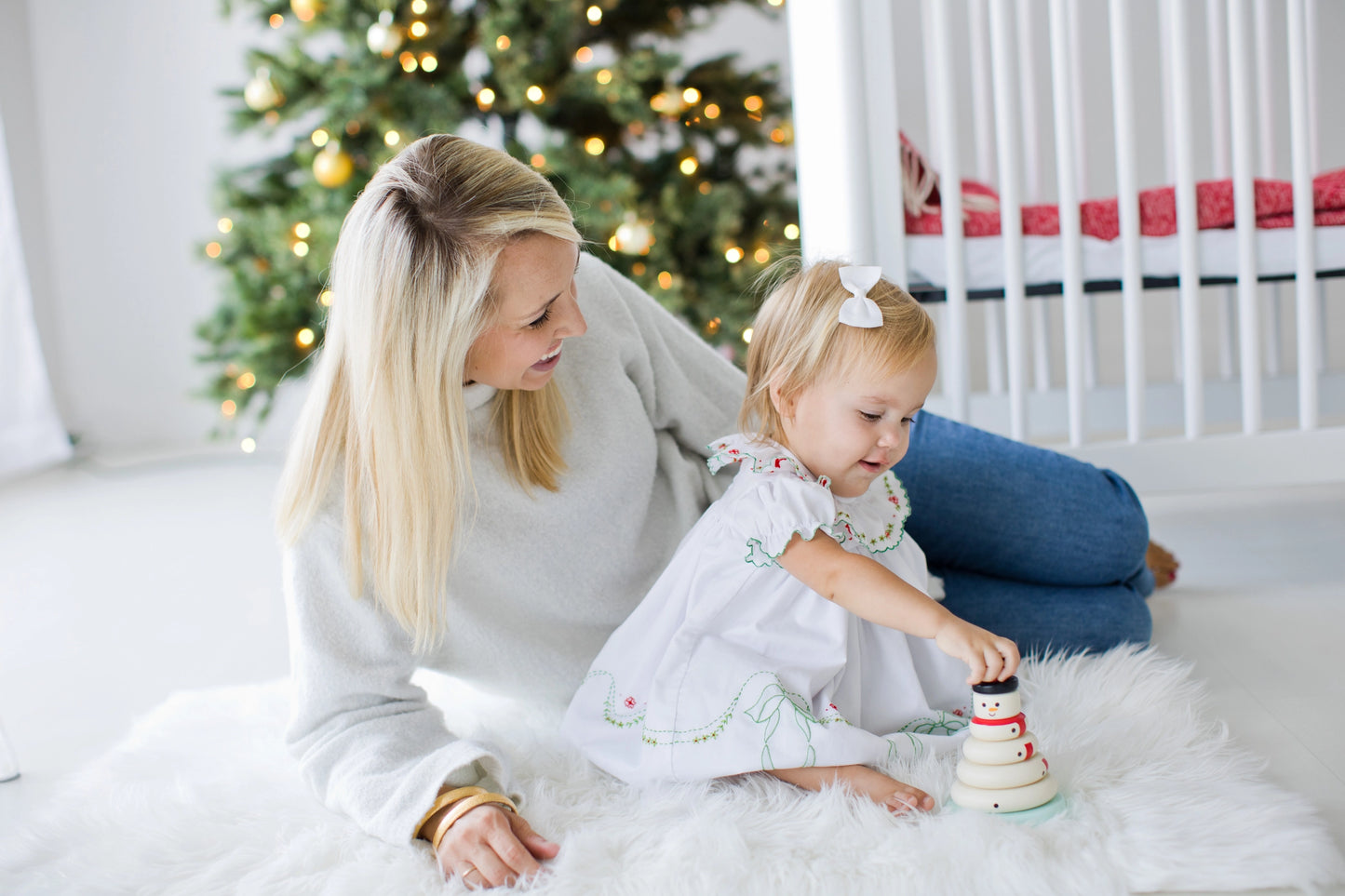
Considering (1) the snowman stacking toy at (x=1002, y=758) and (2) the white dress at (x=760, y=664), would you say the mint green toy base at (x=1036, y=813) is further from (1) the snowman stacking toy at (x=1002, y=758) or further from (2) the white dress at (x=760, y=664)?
(2) the white dress at (x=760, y=664)

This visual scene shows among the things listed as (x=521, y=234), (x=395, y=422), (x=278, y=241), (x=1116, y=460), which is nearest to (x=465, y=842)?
(x=395, y=422)

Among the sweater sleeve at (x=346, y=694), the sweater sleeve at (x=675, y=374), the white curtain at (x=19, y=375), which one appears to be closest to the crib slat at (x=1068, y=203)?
the sweater sleeve at (x=675, y=374)

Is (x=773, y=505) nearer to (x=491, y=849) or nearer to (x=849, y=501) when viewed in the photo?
(x=849, y=501)

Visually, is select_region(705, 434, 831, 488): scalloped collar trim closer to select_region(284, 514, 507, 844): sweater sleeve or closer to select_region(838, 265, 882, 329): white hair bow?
select_region(838, 265, 882, 329): white hair bow

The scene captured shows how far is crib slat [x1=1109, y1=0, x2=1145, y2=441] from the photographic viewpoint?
57.2 inches

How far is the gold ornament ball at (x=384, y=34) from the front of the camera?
2.20 meters

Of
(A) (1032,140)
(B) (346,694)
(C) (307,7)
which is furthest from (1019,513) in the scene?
(C) (307,7)

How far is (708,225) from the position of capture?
2.33m

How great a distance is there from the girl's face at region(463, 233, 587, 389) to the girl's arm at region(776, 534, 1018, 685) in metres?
0.28

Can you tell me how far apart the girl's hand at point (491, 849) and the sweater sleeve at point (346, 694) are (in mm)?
63

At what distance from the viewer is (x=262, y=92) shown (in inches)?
90.8

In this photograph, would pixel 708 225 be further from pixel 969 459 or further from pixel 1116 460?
pixel 969 459

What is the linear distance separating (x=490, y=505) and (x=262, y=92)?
5.35 ft

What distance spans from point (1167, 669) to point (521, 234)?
745mm
